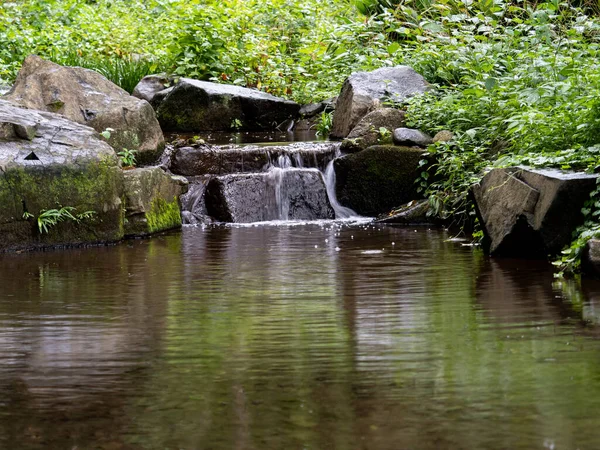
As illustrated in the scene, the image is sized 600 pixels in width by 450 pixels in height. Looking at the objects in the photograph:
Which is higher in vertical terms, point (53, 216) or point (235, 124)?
point (235, 124)

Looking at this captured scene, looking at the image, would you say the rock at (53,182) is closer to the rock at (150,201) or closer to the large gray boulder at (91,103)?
the rock at (150,201)

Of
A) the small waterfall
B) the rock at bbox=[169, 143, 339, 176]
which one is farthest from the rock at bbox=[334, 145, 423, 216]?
the rock at bbox=[169, 143, 339, 176]

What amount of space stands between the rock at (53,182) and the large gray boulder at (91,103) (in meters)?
2.08

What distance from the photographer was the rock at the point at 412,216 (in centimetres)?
1035

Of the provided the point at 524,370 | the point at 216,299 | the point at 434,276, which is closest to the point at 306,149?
the point at 434,276

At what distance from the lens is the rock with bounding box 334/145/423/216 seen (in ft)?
36.0

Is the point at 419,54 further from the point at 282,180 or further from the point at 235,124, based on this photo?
the point at 282,180

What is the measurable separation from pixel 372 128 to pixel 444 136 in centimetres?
108

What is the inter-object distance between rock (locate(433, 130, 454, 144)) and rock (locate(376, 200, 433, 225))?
69 centimetres

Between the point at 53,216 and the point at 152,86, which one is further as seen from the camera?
the point at 152,86

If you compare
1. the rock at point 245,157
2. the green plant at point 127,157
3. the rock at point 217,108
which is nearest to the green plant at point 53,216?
the green plant at point 127,157

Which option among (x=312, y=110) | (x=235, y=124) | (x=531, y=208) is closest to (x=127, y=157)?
(x=235, y=124)

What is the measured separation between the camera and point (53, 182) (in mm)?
8961

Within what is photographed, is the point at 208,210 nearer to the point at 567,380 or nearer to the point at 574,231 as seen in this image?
the point at 574,231
